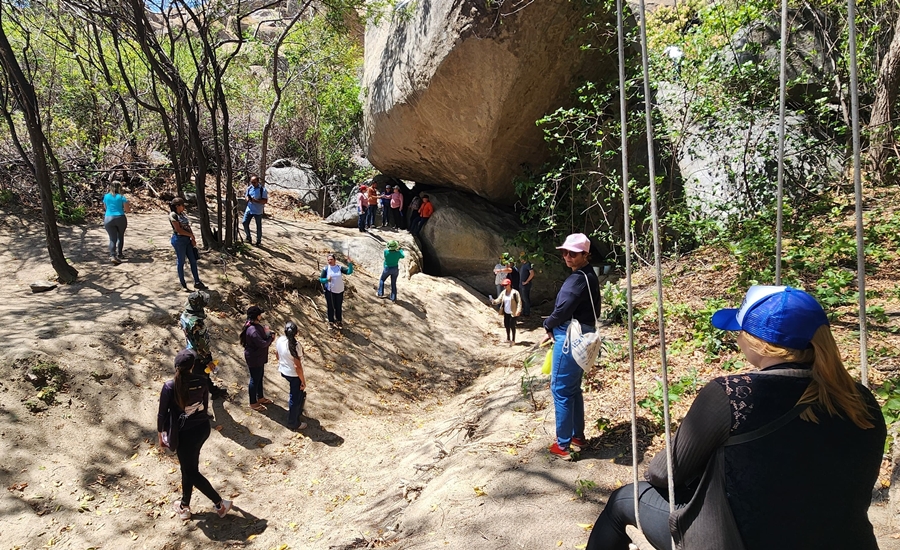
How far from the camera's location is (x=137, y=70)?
17125mm

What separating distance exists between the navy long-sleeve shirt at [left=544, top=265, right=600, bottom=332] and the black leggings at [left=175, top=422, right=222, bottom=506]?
3245 millimetres

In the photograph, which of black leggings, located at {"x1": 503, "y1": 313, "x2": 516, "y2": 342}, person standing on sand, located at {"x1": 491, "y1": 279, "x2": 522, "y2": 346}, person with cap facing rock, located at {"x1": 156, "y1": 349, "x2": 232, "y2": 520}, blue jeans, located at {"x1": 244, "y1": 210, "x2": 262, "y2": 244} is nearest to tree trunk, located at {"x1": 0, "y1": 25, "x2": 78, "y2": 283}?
blue jeans, located at {"x1": 244, "y1": 210, "x2": 262, "y2": 244}

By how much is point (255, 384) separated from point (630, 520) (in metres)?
5.71

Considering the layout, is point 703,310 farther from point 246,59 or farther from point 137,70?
point 137,70

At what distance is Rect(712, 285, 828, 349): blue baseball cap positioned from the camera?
1.64 m

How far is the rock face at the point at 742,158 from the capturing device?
8.82 m

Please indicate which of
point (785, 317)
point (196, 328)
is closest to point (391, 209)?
point (196, 328)

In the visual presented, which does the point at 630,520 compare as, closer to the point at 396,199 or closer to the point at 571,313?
the point at 571,313

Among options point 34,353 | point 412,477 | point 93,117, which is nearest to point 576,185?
point 412,477

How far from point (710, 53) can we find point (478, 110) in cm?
438

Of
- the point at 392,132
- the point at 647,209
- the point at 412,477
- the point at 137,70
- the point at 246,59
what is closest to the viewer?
the point at 412,477

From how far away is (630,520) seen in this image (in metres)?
2.25

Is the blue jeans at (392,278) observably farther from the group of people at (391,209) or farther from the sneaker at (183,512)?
the sneaker at (183,512)

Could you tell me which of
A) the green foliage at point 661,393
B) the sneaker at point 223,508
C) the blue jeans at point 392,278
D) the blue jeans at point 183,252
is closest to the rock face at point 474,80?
the blue jeans at point 392,278
